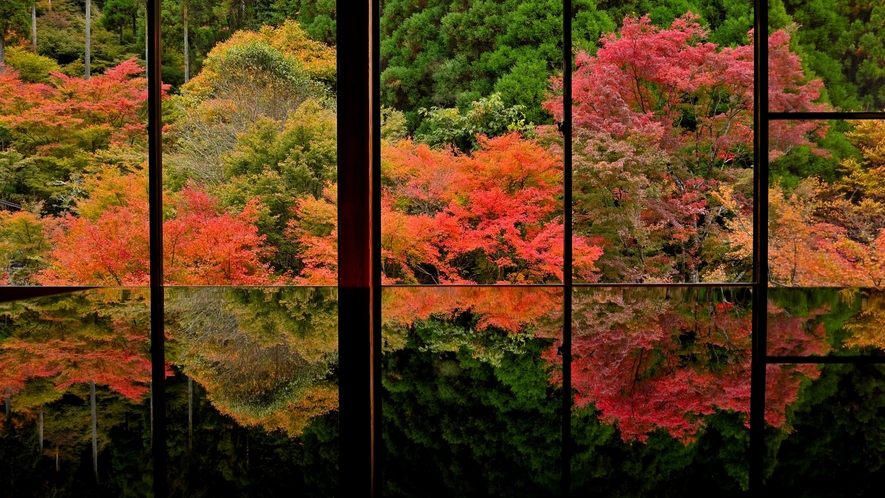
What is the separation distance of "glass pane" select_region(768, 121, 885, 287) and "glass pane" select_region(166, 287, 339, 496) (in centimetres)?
497

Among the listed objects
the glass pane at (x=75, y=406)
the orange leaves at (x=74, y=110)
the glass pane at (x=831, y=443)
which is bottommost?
the glass pane at (x=831, y=443)

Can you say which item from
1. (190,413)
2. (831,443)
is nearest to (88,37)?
(190,413)

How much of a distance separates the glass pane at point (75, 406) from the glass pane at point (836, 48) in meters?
6.49

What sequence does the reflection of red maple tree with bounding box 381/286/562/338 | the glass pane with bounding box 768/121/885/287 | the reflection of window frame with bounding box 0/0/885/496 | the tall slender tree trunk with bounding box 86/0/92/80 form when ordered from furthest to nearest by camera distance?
the tall slender tree trunk with bounding box 86/0/92/80 < the glass pane with bounding box 768/121/885/287 < the reflection of red maple tree with bounding box 381/286/562/338 < the reflection of window frame with bounding box 0/0/885/496

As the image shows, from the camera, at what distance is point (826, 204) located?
22.4 feet

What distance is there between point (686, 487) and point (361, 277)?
2.67 m

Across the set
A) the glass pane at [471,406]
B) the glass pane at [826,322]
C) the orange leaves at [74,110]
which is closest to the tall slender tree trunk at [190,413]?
the glass pane at [471,406]

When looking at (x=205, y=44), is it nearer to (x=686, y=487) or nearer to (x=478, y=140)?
(x=478, y=140)

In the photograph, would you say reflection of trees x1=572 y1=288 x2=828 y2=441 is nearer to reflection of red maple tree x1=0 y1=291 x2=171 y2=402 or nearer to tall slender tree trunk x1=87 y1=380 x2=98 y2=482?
tall slender tree trunk x1=87 y1=380 x2=98 y2=482

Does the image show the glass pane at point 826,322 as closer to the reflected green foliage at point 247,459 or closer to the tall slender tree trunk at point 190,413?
the reflected green foliage at point 247,459

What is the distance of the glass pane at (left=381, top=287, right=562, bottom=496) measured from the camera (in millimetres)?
1325

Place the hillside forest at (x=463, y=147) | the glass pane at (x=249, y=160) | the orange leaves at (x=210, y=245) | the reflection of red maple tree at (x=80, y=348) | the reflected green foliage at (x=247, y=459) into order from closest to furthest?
the reflected green foliage at (x=247, y=459)
the reflection of red maple tree at (x=80, y=348)
the hillside forest at (x=463, y=147)
the orange leaves at (x=210, y=245)
the glass pane at (x=249, y=160)

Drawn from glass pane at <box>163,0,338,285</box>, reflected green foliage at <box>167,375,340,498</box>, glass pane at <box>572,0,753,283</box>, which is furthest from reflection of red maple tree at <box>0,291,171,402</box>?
glass pane at <box>572,0,753,283</box>

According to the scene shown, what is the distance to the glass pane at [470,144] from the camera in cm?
699
